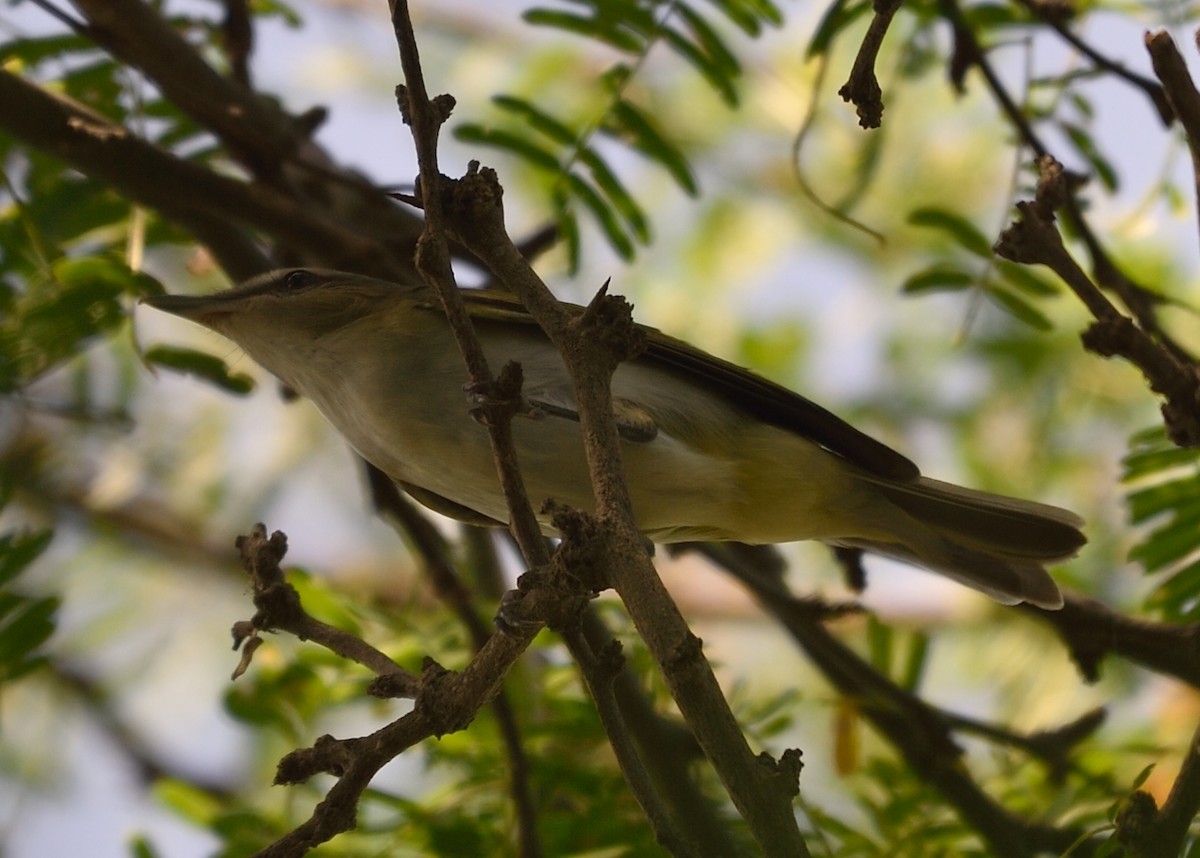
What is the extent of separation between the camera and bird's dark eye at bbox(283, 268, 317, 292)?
3.58 meters

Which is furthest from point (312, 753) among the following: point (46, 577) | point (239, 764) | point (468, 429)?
point (239, 764)

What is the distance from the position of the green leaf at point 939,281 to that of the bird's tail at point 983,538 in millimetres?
536

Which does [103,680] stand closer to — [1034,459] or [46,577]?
[46,577]

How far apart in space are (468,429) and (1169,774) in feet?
8.56

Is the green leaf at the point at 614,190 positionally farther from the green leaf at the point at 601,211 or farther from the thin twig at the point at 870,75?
the thin twig at the point at 870,75

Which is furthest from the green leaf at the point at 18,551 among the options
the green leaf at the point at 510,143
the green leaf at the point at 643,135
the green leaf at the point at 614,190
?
the green leaf at the point at 643,135

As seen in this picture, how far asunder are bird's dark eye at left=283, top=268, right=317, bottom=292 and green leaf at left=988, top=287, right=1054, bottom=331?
1754 millimetres

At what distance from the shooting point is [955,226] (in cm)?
377

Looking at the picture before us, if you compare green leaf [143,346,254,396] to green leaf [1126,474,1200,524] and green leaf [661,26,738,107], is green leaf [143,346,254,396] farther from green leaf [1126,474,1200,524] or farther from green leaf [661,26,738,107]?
green leaf [1126,474,1200,524]

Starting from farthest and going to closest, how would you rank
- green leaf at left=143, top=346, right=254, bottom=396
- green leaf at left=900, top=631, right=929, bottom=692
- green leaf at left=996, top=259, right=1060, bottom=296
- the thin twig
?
green leaf at left=900, top=631, right=929, bottom=692
green leaf at left=996, top=259, right=1060, bottom=296
green leaf at left=143, top=346, right=254, bottom=396
the thin twig

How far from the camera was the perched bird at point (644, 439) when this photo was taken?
3088 millimetres

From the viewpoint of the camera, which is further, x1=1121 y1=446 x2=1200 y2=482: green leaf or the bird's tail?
the bird's tail

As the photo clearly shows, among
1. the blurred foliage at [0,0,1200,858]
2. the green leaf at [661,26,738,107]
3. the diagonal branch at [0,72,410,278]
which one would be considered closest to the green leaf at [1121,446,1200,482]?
the blurred foliage at [0,0,1200,858]

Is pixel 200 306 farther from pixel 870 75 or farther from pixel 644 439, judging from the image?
pixel 870 75
